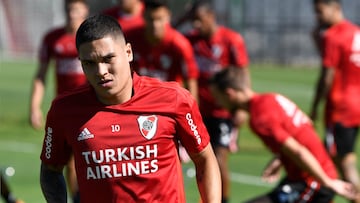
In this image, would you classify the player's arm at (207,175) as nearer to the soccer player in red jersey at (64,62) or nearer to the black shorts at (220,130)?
the soccer player in red jersey at (64,62)

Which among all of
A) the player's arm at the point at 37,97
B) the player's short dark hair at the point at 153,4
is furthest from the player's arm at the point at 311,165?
the player's arm at the point at 37,97

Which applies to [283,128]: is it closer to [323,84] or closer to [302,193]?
[302,193]

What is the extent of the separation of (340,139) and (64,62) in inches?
→ 126

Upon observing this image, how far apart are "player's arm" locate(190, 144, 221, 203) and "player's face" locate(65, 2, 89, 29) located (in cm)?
548

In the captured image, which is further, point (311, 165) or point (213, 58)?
point (213, 58)

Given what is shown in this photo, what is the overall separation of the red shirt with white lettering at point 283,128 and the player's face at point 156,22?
2.60 meters

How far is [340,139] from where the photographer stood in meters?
11.9

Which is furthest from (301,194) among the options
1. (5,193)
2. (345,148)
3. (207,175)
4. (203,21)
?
(203,21)

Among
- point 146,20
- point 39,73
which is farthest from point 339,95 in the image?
point 39,73

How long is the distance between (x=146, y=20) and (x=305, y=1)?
2229 cm

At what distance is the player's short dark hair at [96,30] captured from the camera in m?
5.56

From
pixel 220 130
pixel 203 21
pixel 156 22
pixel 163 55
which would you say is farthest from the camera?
pixel 203 21

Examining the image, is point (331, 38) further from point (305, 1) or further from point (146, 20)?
point (305, 1)

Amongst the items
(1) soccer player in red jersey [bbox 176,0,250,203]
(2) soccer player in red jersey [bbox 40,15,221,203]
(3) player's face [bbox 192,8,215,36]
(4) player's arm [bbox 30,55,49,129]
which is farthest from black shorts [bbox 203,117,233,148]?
(2) soccer player in red jersey [bbox 40,15,221,203]
